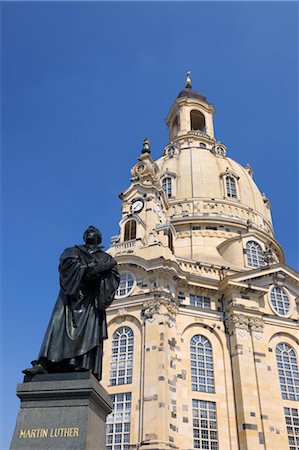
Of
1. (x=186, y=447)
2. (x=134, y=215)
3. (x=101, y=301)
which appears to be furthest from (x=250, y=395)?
(x=101, y=301)

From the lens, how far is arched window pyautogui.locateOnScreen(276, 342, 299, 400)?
104 ft

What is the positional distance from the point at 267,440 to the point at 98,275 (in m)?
24.0

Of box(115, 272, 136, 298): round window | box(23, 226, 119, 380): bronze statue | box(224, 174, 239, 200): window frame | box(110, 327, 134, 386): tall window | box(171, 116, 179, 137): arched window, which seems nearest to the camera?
box(23, 226, 119, 380): bronze statue

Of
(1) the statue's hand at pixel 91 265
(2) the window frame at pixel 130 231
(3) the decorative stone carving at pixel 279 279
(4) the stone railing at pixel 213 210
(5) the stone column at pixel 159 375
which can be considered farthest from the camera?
(4) the stone railing at pixel 213 210

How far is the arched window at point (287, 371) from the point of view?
31.8m

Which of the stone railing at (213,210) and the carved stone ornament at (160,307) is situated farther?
the stone railing at (213,210)

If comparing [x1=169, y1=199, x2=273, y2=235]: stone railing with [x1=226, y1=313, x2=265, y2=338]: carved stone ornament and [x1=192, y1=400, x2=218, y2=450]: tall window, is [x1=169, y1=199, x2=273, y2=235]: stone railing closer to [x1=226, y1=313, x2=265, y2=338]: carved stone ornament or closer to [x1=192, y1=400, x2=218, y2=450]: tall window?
[x1=226, y1=313, x2=265, y2=338]: carved stone ornament

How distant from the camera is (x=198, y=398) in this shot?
2989 centimetres

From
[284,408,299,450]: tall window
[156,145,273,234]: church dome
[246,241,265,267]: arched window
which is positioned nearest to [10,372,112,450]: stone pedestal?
[284,408,299,450]: tall window

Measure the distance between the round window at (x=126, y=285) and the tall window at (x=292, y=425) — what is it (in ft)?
45.4

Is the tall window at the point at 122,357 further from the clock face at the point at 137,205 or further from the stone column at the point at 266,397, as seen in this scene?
the clock face at the point at 137,205

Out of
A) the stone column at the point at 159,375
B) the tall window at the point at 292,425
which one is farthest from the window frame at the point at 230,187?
the tall window at the point at 292,425

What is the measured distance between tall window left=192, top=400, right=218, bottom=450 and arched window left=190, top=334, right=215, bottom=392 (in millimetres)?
1052

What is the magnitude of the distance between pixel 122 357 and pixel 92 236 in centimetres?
2160
